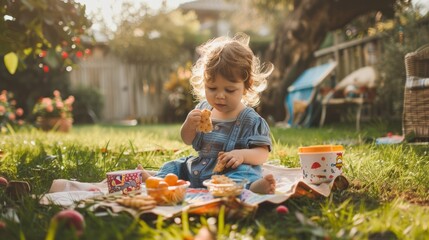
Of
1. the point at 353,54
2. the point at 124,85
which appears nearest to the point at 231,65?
the point at 353,54

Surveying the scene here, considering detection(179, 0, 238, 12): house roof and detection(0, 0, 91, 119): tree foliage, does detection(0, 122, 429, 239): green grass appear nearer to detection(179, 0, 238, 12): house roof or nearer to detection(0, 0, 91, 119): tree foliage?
detection(0, 0, 91, 119): tree foliage

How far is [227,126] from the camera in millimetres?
2547

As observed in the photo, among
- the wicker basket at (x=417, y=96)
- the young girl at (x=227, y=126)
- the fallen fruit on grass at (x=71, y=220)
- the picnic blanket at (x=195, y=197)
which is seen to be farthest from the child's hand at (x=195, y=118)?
the wicker basket at (x=417, y=96)

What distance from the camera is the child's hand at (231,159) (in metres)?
2.29

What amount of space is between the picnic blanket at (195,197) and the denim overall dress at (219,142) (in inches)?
9.8

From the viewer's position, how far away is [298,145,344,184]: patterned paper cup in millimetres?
2277

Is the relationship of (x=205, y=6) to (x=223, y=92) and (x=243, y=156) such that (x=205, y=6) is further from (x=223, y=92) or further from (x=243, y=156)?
(x=243, y=156)

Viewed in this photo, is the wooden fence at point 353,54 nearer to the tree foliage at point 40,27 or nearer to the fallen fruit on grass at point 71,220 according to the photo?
the tree foliage at point 40,27

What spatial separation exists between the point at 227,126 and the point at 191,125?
0.19 m

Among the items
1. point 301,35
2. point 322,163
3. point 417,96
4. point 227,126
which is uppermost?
point 301,35

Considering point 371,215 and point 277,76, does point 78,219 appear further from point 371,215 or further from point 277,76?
point 277,76

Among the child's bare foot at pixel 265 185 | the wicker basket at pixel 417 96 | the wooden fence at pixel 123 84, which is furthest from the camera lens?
the wooden fence at pixel 123 84

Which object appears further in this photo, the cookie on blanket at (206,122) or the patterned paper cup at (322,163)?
the cookie on blanket at (206,122)

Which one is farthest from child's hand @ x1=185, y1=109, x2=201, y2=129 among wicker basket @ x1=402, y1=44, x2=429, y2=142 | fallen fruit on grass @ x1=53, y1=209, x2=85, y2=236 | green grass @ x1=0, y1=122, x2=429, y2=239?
wicker basket @ x1=402, y1=44, x2=429, y2=142
